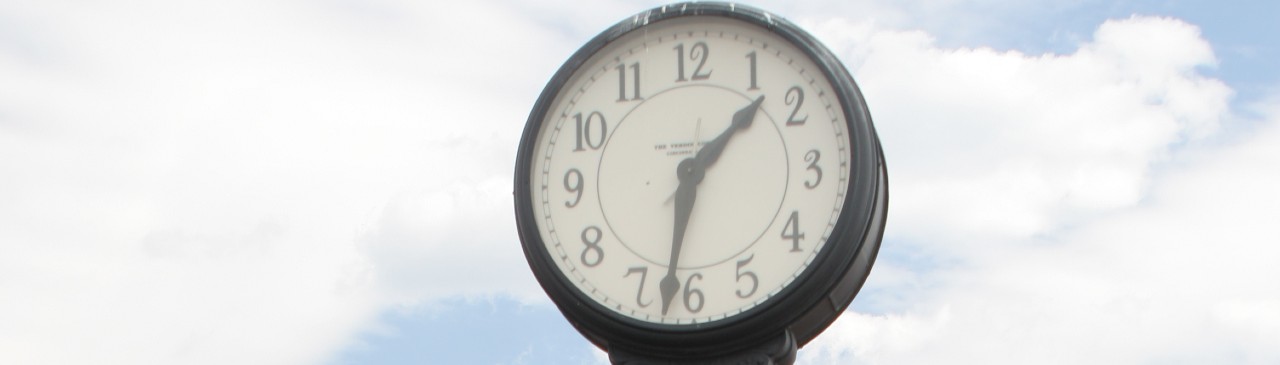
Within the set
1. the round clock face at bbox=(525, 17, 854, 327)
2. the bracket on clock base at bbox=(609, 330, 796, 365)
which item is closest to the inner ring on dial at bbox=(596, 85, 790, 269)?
the round clock face at bbox=(525, 17, 854, 327)

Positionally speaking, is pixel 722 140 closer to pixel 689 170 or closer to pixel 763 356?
pixel 689 170

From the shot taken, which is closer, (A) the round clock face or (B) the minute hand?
(A) the round clock face

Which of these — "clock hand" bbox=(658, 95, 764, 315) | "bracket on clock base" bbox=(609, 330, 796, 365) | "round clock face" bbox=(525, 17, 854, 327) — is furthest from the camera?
"clock hand" bbox=(658, 95, 764, 315)

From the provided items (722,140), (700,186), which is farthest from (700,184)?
(722,140)

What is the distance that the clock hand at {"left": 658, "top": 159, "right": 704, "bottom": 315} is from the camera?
582 cm

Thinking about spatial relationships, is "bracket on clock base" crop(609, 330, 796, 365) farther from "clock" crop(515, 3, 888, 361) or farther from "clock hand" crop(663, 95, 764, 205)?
"clock hand" crop(663, 95, 764, 205)

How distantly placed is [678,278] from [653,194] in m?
0.27

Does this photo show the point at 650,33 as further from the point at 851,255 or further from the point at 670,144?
the point at 851,255

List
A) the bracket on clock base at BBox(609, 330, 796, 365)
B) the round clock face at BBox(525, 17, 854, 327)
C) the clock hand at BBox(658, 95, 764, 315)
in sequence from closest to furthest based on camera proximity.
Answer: the bracket on clock base at BBox(609, 330, 796, 365)
the round clock face at BBox(525, 17, 854, 327)
the clock hand at BBox(658, 95, 764, 315)

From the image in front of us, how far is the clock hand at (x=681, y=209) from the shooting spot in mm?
5824

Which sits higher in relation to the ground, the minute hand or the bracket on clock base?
the minute hand

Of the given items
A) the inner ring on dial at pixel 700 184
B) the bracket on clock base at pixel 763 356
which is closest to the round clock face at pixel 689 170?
the inner ring on dial at pixel 700 184

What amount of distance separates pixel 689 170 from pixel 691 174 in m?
0.01

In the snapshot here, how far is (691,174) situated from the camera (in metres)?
5.93
